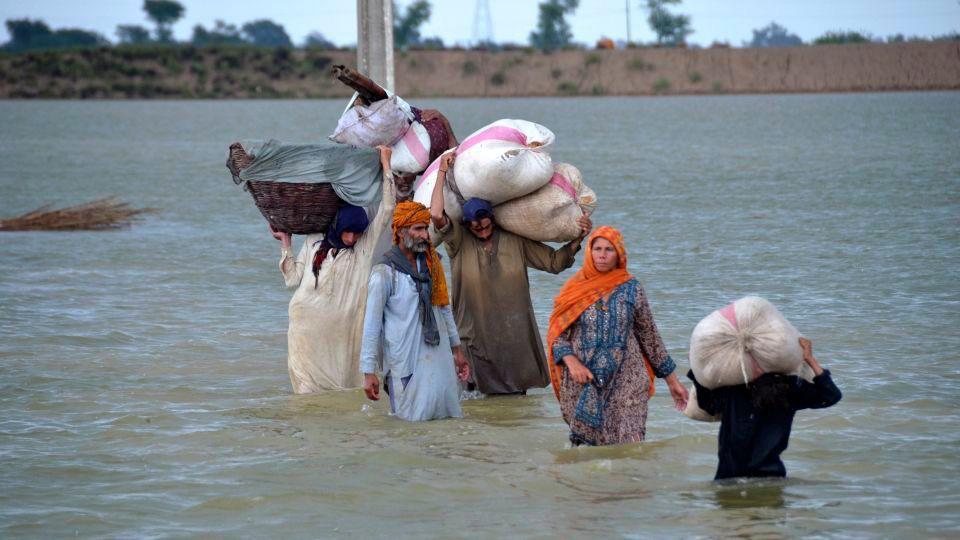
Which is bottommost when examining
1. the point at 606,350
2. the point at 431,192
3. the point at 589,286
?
the point at 606,350

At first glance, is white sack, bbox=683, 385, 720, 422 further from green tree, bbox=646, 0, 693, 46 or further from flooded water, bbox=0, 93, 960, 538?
green tree, bbox=646, 0, 693, 46

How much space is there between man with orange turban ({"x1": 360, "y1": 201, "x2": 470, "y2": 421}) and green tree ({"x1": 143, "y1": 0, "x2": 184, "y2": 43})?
121 m

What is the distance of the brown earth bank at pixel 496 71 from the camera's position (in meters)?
88.1

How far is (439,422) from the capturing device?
6.87m

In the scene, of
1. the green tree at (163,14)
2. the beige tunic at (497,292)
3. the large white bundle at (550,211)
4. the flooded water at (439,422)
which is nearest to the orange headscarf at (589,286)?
the flooded water at (439,422)

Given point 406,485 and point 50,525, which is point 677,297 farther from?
point 50,525

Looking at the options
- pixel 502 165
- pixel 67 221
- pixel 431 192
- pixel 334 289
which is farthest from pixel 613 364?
pixel 67 221

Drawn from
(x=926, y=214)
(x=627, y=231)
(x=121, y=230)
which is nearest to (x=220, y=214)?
(x=121, y=230)

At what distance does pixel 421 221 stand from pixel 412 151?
0.94 m

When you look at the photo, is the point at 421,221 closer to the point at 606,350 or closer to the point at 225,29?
the point at 606,350

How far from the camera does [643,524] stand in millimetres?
5523

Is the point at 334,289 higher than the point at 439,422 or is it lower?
higher

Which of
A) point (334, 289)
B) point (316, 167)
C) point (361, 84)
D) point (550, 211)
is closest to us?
point (550, 211)

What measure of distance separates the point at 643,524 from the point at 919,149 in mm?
32140
